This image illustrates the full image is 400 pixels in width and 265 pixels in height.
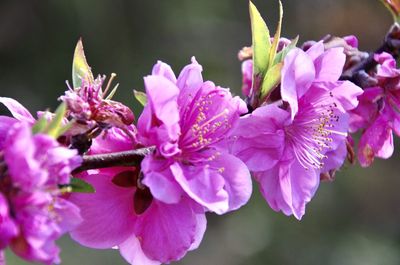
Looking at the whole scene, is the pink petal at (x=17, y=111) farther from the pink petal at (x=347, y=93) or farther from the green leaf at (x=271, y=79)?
the pink petal at (x=347, y=93)

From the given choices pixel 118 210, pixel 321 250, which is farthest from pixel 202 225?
pixel 321 250

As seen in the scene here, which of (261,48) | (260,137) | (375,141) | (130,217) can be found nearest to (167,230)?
(130,217)

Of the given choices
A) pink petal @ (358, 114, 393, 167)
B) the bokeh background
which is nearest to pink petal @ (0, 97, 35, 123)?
pink petal @ (358, 114, 393, 167)

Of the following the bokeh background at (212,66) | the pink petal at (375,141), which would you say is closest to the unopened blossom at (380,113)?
the pink petal at (375,141)

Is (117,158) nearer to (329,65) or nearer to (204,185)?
(204,185)

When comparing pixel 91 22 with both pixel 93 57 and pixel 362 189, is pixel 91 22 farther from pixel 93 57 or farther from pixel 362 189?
pixel 362 189
